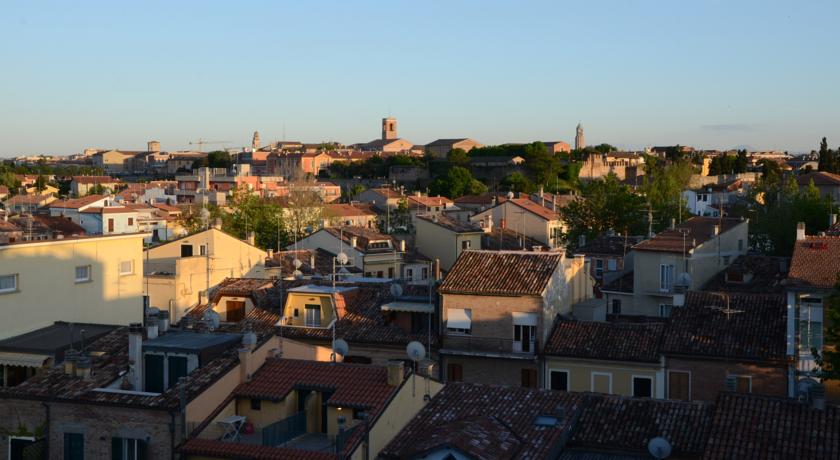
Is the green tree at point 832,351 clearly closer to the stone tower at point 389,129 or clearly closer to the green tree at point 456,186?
the green tree at point 456,186

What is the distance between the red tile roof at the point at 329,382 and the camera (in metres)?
15.6

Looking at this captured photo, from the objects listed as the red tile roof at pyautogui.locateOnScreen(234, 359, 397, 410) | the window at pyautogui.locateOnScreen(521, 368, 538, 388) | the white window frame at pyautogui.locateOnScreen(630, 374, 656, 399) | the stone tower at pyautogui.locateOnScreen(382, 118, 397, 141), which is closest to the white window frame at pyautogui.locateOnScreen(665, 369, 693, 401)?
the white window frame at pyautogui.locateOnScreen(630, 374, 656, 399)

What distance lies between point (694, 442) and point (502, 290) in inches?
301

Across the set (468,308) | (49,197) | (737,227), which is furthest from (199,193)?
(468,308)

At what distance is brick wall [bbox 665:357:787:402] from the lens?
19766mm

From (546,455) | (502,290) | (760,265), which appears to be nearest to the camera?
(546,455)

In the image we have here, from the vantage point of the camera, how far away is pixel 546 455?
1490 cm

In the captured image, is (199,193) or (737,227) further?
(199,193)

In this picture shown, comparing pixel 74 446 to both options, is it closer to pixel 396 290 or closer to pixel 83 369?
pixel 83 369

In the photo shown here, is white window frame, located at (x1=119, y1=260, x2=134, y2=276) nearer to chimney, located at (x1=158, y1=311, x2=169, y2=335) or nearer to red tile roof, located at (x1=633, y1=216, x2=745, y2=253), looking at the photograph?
chimney, located at (x1=158, y1=311, x2=169, y2=335)

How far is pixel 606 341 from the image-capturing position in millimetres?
21719

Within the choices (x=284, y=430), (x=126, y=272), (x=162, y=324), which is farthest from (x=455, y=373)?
(x=284, y=430)

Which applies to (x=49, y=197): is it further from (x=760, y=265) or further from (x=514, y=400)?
(x=514, y=400)

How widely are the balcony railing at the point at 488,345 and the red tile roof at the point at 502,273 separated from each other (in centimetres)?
94
